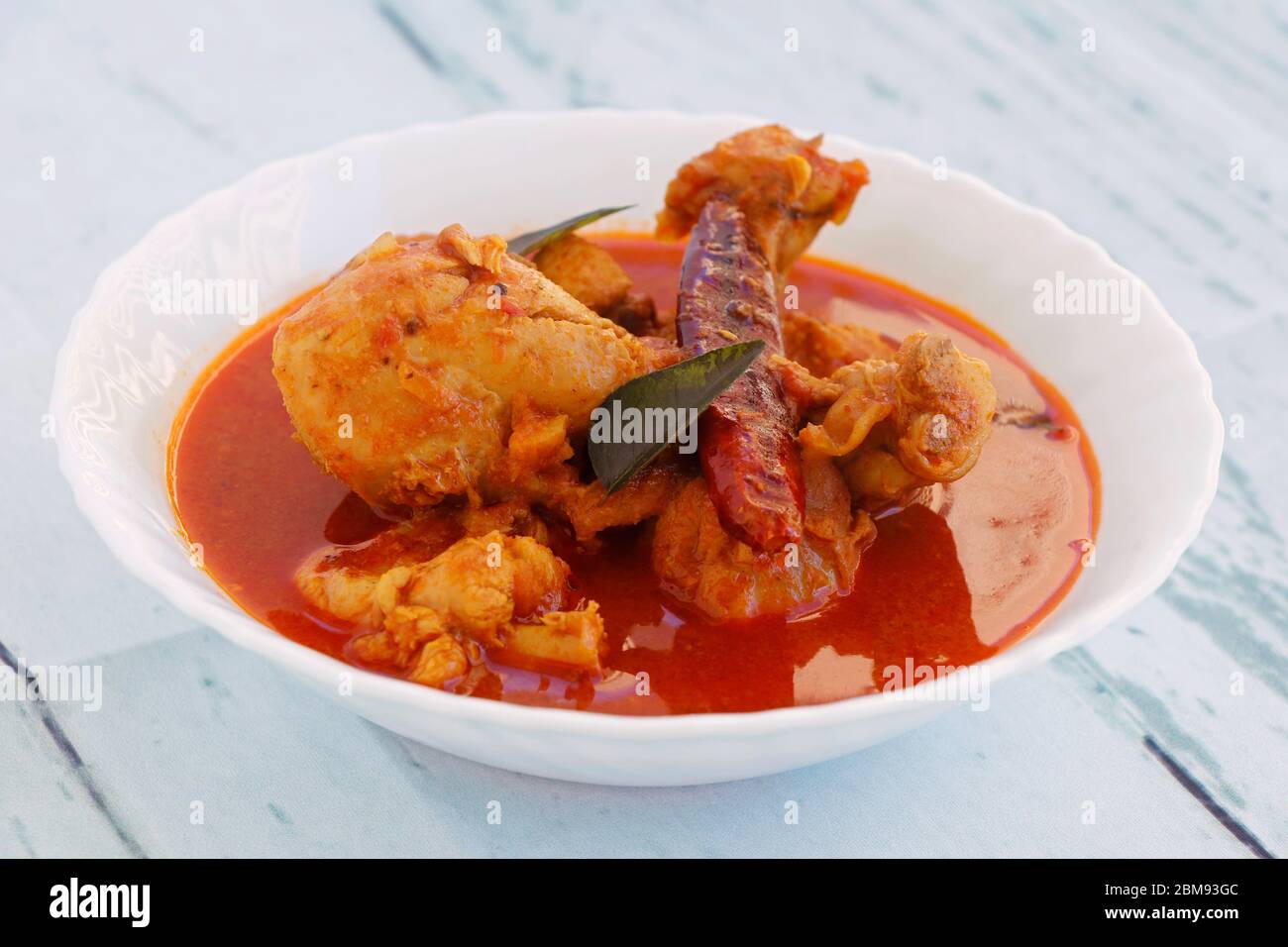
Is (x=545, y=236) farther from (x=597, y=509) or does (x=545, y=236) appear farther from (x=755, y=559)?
A: (x=755, y=559)

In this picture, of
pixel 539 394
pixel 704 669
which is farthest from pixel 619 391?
pixel 704 669

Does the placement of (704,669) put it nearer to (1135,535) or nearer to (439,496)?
(439,496)

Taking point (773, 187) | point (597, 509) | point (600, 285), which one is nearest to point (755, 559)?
point (597, 509)

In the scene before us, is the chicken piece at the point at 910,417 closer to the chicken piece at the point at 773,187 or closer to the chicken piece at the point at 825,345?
the chicken piece at the point at 825,345

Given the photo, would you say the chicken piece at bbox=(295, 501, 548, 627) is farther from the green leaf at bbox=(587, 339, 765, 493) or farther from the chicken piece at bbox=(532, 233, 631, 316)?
the chicken piece at bbox=(532, 233, 631, 316)

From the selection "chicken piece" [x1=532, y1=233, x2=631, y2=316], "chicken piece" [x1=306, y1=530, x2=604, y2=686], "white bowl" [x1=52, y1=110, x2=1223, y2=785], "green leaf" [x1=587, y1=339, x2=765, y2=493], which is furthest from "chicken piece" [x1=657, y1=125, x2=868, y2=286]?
"chicken piece" [x1=306, y1=530, x2=604, y2=686]
